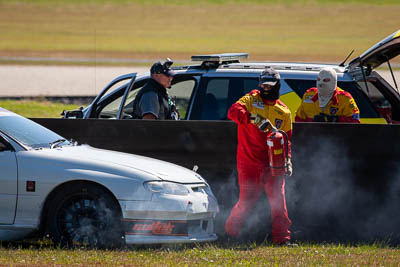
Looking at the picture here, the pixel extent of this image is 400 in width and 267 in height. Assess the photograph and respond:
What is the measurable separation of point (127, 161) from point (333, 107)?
8.98 ft

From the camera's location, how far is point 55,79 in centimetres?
2897

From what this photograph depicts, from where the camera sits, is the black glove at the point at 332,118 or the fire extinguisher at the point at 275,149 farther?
the black glove at the point at 332,118

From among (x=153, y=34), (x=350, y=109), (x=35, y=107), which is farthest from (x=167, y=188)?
(x=153, y=34)

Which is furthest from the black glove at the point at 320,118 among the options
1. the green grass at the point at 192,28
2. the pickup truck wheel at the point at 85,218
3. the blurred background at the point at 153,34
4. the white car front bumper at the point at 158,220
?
the green grass at the point at 192,28

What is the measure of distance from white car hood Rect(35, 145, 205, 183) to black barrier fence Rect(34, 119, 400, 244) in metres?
0.94

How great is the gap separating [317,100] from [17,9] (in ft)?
249

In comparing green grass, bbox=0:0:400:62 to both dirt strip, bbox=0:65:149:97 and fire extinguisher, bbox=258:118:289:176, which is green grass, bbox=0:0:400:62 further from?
fire extinguisher, bbox=258:118:289:176

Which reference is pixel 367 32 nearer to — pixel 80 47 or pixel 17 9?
pixel 80 47

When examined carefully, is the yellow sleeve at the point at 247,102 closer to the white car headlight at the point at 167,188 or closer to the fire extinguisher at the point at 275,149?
the fire extinguisher at the point at 275,149

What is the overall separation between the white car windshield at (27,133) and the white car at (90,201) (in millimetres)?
178

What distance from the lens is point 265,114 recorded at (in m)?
7.08

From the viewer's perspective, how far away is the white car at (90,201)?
644cm

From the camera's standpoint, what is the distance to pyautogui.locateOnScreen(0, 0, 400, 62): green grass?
4755cm

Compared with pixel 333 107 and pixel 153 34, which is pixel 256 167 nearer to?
pixel 333 107
